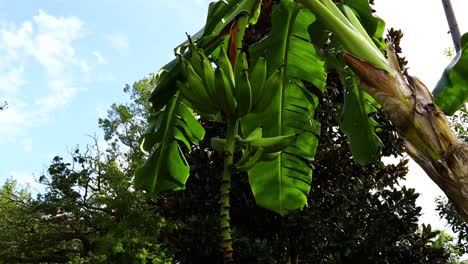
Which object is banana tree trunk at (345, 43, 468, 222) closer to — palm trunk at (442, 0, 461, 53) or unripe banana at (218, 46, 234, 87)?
unripe banana at (218, 46, 234, 87)

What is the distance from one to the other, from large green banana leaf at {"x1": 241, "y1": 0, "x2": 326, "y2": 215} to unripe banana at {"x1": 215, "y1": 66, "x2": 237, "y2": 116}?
1051 mm

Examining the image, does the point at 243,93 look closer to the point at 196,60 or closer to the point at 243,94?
the point at 243,94

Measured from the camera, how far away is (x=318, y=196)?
4.72 m

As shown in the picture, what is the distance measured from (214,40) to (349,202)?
3.11 metres

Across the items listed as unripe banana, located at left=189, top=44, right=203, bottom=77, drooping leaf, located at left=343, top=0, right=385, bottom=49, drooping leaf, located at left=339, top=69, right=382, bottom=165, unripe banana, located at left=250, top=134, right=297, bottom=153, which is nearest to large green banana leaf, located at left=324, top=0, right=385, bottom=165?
drooping leaf, located at left=339, top=69, right=382, bottom=165

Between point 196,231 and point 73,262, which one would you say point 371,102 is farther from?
point 73,262

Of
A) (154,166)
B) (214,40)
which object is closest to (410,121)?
(214,40)

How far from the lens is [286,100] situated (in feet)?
8.92

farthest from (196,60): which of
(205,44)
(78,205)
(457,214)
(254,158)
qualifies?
(78,205)

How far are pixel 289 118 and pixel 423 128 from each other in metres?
1.30

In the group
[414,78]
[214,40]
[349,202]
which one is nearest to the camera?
[414,78]

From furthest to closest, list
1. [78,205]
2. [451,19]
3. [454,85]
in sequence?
[78,205], [451,19], [454,85]

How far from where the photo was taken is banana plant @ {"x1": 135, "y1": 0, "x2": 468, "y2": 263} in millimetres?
1415

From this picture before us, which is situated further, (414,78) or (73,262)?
(73,262)
